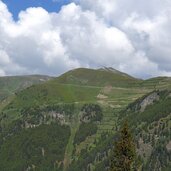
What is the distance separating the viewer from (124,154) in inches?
2194

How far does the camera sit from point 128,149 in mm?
55438

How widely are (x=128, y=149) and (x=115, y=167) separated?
306 centimetres

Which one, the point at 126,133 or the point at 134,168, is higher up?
the point at 126,133

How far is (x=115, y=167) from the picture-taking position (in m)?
54.3

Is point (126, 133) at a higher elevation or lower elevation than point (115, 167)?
higher

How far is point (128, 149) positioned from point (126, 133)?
84.4 inches

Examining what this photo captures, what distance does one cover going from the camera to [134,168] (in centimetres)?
5422

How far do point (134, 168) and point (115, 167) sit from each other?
8.16ft

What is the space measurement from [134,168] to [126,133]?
187 inches

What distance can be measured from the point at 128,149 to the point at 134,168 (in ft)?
8.82

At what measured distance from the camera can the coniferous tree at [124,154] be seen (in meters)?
54.5

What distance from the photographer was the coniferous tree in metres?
54.5
